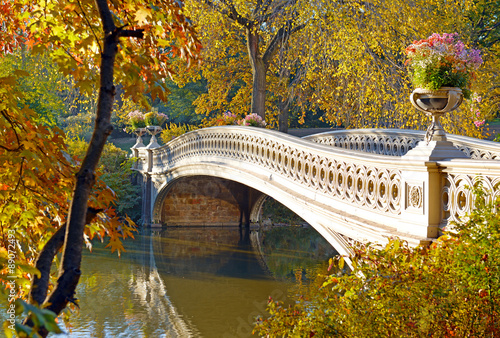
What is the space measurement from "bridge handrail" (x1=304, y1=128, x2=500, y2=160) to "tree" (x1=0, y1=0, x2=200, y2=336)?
7.86 metres

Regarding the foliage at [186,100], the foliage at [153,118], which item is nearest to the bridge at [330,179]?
the foliage at [153,118]

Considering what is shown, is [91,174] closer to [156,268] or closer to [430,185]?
[430,185]

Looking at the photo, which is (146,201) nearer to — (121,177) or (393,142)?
(121,177)

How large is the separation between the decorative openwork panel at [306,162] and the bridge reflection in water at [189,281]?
2385 millimetres

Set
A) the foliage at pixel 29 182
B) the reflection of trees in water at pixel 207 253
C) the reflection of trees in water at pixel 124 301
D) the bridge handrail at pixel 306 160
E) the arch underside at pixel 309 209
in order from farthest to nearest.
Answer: the reflection of trees in water at pixel 207 253 → the reflection of trees in water at pixel 124 301 → the arch underside at pixel 309 209 → the bridge handrail at pixel 306 160 → the foliage at pixel 29 182

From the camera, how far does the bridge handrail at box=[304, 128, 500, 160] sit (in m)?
10.1

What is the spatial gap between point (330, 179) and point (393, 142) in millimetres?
2438

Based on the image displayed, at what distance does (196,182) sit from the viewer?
63.3ft

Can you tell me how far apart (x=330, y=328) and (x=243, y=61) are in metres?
18.5

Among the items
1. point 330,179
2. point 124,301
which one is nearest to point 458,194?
point 330,179

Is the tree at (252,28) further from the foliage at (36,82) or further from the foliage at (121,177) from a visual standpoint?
the foliage at (36,82)

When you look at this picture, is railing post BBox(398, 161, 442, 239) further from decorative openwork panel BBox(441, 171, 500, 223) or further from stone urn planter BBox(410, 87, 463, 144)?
stone urn planter BBox(410, 87, 463, 144)

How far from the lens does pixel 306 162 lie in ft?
29.7

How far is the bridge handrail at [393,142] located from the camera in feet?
33.2
